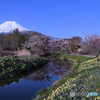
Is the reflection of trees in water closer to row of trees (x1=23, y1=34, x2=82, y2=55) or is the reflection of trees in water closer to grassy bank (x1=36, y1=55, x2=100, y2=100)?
grassy bank (x1=36, y1=55, x2=100, y2=100)

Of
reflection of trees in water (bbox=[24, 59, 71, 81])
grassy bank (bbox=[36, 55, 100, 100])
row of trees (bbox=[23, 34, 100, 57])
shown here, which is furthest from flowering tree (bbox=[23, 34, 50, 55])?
grassy bank (bbox=[36, 55, 100, 100])

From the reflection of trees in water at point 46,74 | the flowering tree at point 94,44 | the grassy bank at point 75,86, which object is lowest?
the reflection of trees in water at point 46,74

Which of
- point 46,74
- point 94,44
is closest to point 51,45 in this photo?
point 94,44

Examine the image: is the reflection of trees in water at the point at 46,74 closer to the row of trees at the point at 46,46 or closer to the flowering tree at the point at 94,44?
the flowering tree at the point at 94,44

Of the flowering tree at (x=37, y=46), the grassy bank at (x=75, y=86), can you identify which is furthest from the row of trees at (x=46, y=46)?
the grassy bank at (x=75, y=86)

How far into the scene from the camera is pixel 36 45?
850 inches

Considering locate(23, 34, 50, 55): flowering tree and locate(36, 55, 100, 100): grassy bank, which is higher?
locate(23, 34, 50, 55): flowering tree

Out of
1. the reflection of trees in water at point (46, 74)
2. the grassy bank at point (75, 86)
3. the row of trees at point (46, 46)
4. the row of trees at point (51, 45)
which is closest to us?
the grassy bank at point (75, 86)

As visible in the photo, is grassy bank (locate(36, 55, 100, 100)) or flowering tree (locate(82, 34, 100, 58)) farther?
flowering tree (locate(82, 34, 100, 58))

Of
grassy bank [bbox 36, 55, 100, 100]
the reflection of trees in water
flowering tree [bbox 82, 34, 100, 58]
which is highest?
flowering tree [bbox 82, 34, 100, 58]

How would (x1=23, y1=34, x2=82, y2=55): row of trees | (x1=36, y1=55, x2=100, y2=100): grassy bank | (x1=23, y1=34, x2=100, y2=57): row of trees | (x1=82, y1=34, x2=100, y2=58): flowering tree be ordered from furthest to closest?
1. (x1=23, y1=34, x2=82, y2=55): row of trees
2. (x1=23, y1=34, x2=100, y2=57): row of trees
3. (x1=82, y1=34, x2=100, y2=58): flowering tree
4. (x1=36, y1=55, x2=100, y2=100): grassy bank

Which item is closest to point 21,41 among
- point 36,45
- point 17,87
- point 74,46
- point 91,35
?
point 36,45

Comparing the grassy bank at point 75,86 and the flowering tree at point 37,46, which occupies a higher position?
the flowering tree at point 37,46

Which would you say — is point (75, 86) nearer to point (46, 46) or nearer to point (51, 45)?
point (46, 46)
